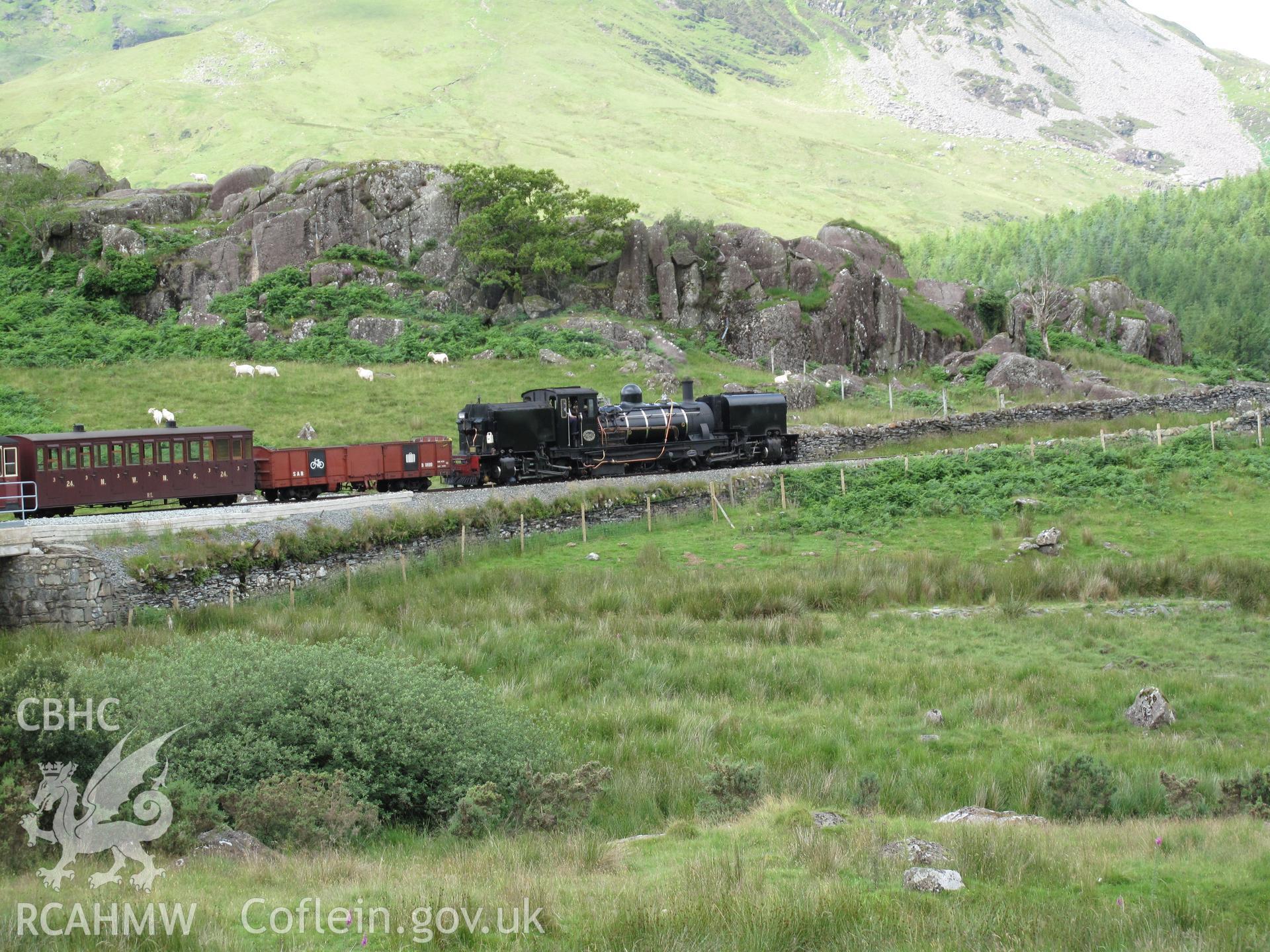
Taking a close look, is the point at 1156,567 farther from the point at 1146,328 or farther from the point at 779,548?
the point at 1146,328

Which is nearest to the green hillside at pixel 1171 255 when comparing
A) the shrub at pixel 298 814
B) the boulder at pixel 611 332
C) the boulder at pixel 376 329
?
the boulder at pixel 611 332

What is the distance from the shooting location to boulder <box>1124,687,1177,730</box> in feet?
52.5

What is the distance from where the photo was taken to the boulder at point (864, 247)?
73.9 metres

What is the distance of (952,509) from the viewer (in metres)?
33.6

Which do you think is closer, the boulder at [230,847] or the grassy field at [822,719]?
the grassy field at [822,719]

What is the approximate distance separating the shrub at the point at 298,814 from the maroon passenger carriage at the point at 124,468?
21.4 metres

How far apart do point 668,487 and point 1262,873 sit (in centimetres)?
2766

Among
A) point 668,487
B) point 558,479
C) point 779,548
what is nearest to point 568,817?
point 779,548

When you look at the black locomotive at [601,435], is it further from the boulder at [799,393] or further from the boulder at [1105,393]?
the boulder at [1105,393]

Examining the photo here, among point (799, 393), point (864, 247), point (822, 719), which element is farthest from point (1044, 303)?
point (822, 719)

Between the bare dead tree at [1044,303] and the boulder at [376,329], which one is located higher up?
the bare dead tree at [1044,303]

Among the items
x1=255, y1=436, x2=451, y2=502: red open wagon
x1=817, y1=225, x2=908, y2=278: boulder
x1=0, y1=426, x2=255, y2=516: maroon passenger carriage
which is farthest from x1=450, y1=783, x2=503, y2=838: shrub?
x1=817, y1=225, x2=908, y2=278: boulder

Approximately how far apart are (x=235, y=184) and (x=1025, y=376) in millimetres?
58938

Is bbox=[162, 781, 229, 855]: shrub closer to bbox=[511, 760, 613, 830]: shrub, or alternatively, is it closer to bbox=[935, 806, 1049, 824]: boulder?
bbox=[511, 760, 613, 830]: shrub
